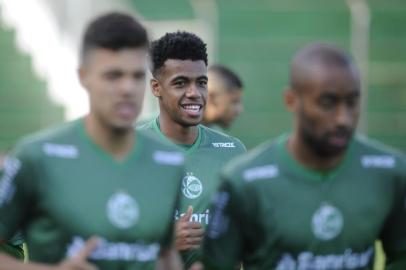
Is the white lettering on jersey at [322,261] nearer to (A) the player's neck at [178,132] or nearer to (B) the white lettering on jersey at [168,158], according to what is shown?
(B) the white lettering on jersey at [168,158]

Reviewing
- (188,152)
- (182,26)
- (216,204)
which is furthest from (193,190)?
(182,26)

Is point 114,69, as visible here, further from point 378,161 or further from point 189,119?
point 189,119

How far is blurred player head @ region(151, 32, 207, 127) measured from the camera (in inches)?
298

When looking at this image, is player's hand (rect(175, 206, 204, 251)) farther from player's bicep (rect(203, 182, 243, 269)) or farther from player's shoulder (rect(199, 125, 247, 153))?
player's bicep (rect(203, 182, 243, 269))

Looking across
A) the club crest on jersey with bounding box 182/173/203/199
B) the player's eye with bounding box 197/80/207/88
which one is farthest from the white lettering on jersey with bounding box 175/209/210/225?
the player's eye with bounding box 197/80/207/88

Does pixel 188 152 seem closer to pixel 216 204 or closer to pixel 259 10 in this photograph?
pixel 216 204

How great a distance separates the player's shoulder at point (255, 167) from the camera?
205 inches

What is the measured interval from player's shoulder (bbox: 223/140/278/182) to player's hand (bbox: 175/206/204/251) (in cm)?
158

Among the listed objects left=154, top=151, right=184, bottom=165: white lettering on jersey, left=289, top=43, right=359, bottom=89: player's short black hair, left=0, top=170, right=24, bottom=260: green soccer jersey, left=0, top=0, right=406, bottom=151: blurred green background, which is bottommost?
left=0, top=170, right=24, bottom=260: green soccer jersey

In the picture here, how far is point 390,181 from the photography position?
17.6 ft

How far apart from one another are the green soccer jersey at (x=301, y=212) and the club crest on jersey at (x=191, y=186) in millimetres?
1920

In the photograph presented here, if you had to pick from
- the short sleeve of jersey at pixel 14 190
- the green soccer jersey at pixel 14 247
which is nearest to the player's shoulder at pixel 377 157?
the short sleeve of jersey at pixel 14 190

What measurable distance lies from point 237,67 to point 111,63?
53.0ft

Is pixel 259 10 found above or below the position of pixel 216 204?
above
